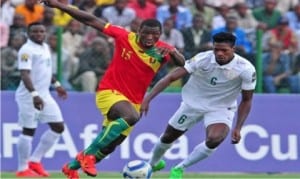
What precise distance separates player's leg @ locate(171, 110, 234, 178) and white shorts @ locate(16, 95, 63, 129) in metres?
3.36

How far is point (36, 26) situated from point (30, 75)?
0.80 m

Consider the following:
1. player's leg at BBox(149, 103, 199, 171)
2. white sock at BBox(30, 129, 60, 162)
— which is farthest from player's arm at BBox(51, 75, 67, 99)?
player's leg at BBox(149, 103, 199, 171)

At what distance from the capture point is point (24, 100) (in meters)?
17.8

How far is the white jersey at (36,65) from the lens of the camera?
57.0 ft

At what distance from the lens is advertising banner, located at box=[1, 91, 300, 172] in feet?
62.8

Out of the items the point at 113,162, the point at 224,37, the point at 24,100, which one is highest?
the point at 224,37

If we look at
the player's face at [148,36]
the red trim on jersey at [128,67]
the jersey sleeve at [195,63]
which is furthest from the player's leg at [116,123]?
the jersey sleeve at [195,63]

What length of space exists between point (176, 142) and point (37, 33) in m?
3.59

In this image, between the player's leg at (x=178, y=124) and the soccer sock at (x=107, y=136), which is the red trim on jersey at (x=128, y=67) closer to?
the soccer sock at (x=107, y=136)

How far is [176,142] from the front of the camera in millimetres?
19484

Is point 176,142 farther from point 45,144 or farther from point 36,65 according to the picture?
point 36,65

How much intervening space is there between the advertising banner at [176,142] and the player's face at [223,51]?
494 cm

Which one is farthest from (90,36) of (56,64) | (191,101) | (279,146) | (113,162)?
(191,101)

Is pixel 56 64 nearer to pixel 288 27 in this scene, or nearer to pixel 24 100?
pixel 24 100
